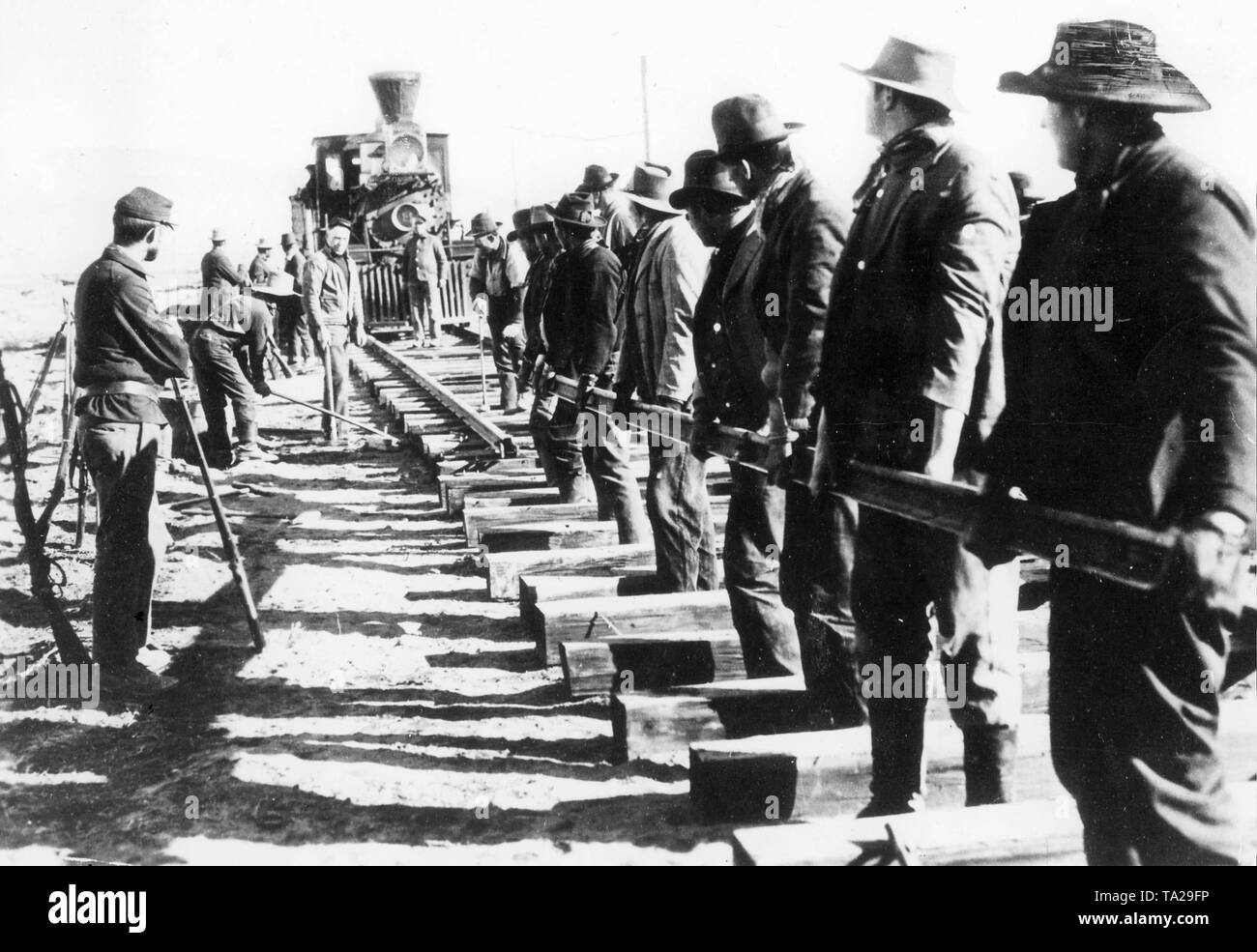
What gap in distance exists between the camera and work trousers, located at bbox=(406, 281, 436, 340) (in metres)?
23.8

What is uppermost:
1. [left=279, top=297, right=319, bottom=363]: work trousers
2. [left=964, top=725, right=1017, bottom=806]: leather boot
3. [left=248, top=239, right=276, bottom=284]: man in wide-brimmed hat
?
[left=248, top=239, right=276, bottom=284]: man in wide-brimmed hat

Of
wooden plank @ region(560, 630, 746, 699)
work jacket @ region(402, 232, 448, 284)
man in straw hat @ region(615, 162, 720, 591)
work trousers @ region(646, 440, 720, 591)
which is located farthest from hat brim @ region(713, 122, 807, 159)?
work jacket @ region(402, 232, 448, 284)

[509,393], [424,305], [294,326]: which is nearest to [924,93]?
[509,393]

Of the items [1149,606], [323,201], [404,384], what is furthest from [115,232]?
[323,201]

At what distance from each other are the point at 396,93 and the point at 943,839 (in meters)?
25.8

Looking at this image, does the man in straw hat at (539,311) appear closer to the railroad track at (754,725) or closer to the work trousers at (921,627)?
the railroad track at (754,725)

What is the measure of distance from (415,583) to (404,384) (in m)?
9.21

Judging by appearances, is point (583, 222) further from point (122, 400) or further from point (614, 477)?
point (122, 400)

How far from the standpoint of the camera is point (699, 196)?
13.5 ft

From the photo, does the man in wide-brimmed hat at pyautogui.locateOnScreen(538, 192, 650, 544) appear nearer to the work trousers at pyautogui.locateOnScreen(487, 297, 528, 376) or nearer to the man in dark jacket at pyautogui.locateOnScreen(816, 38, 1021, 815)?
the man in dark jacket at pyautogui.locateOnScreen(816, 38, 1021, 815)

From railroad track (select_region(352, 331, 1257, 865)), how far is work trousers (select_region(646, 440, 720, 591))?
185 millimetres
